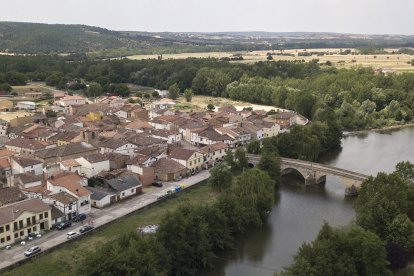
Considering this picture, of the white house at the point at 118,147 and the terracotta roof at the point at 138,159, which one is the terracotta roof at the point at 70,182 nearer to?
the terracotta roof at the point at 138,159

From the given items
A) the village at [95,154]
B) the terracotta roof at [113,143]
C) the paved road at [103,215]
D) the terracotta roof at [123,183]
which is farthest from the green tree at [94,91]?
the terracotta roof at [123,183]

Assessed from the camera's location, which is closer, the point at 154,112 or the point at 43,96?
the point at 154,112

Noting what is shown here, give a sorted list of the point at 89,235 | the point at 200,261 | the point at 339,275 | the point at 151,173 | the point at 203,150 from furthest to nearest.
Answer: the point at 203,150 → the point at 151,173 → the point at 89,235 → the point at 200,261 → the point at 339,275

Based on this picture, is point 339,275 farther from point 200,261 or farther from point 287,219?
point 287,219

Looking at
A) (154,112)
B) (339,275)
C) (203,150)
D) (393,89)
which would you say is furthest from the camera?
(393,89)

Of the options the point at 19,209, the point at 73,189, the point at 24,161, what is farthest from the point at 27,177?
the point at 19,209

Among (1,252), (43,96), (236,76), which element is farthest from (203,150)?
(236,76)
